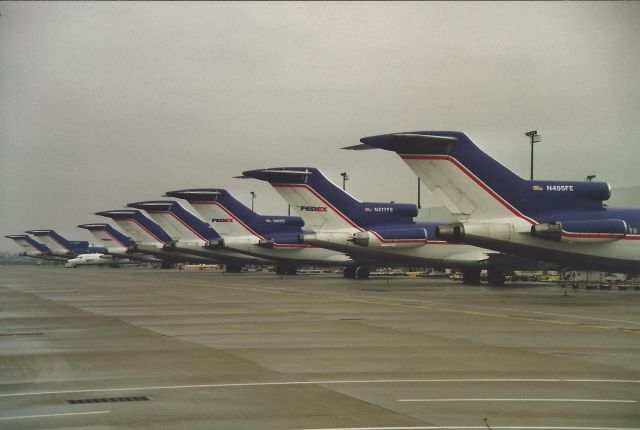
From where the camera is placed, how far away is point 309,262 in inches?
2312

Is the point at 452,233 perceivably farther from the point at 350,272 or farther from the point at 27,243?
the point at 27,243

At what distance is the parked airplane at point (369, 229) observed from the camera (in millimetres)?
43844

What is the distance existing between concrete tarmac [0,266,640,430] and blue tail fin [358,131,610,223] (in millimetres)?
8069

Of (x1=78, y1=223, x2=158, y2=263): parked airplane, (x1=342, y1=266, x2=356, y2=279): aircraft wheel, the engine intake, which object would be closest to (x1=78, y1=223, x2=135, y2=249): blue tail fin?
(x1=78, y1=223, x2=158, y2=263): parked airplane

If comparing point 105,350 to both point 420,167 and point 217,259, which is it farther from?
point 217,259

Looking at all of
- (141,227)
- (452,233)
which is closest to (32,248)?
(141,227)

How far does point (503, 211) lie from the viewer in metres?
32.1

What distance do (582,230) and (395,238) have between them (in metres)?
14.2

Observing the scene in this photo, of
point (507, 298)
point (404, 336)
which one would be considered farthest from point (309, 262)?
point (404, 336)

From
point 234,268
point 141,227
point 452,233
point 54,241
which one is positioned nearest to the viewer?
point 452,233

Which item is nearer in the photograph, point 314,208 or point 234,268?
point 314,208

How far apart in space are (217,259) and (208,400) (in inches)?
2511

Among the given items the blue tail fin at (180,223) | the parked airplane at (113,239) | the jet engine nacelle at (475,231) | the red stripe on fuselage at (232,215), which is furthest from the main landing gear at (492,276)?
the parked airplane at (113,239)

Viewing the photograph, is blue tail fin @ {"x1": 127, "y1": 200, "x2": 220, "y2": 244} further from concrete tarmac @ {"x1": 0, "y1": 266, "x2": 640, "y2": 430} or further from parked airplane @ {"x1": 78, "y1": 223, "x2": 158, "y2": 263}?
concrete tarmac @ {"x1": 0, "y1": 266, "x2": 640, "y2": 430}
